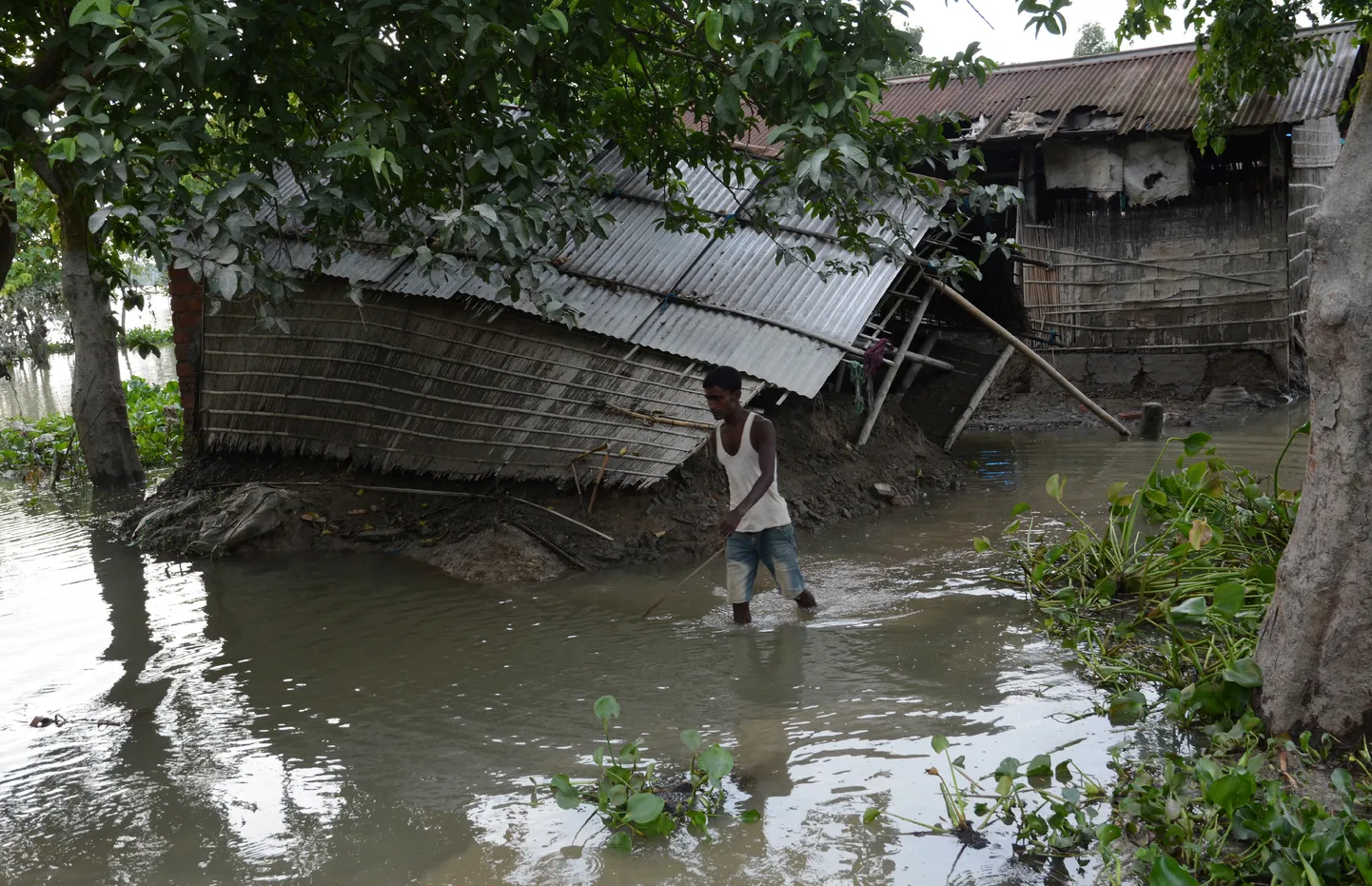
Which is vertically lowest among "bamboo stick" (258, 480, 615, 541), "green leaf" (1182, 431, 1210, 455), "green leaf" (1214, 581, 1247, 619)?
"green leaf" (1214, 581, 1247, 619)

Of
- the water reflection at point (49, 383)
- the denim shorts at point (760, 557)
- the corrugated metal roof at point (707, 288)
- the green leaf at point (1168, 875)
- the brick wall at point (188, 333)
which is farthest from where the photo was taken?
the water reflection at point (49, 383)

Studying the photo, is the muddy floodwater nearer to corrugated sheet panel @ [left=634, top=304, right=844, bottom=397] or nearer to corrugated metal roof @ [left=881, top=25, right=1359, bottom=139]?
corrugated sheet panel @ [left=634, top=304, right=844, bottom=397]

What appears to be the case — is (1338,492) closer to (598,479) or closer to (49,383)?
(598,479)

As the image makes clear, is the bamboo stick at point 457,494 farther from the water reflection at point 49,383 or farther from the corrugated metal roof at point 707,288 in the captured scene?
the water reflection at point 49,383

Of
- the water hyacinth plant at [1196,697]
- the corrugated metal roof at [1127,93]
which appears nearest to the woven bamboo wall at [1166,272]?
the corrugated metal roof at [1127,93]

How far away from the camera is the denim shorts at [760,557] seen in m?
5.72

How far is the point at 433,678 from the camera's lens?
17.3ft

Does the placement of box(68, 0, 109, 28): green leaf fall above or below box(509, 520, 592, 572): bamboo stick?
above

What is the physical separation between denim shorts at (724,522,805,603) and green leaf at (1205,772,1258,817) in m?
→ 2.77

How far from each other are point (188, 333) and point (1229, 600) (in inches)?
350

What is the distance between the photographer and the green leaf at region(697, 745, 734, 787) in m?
3.63

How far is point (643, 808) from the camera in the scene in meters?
3.47

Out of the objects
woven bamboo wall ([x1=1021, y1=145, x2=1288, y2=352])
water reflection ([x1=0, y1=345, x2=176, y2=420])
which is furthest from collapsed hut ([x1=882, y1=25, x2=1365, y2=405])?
water reflection ([x1=0, y1=345, x2=176, y2=420])

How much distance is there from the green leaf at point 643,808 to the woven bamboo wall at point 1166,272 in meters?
11.2
